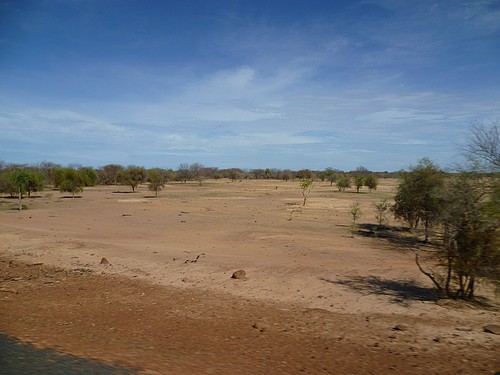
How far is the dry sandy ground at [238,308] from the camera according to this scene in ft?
25.8

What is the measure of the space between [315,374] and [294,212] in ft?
102

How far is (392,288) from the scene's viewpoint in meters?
13.1

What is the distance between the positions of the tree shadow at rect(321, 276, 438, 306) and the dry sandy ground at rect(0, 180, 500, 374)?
2.0 inches

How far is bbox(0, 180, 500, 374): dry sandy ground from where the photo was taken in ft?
25.8

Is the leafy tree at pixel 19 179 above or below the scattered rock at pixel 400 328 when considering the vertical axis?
above

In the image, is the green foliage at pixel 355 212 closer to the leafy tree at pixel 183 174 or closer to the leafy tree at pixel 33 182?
the leafy tree at pixel 33 182

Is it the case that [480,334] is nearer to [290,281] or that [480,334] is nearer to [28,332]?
[290,281]

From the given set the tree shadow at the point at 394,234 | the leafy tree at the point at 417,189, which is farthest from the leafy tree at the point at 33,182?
the leafy tree at the point at 417,189

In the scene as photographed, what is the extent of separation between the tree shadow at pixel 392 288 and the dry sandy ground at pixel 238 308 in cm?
5

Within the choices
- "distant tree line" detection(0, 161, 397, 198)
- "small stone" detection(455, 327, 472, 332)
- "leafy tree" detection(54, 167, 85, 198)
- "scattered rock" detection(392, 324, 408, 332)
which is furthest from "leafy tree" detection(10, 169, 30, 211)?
"small stone" detection(455, 327, 472, 332)

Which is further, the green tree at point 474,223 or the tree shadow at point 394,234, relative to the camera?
the tree shadow at point 394,234

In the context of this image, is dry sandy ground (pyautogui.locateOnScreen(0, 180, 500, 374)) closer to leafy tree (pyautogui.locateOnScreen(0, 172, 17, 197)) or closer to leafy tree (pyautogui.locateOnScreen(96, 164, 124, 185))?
leafy tree (pyautogui.locateOnScreen(0, 172, 17, 197))

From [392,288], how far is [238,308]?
5.42m

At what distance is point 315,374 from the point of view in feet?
23.3
